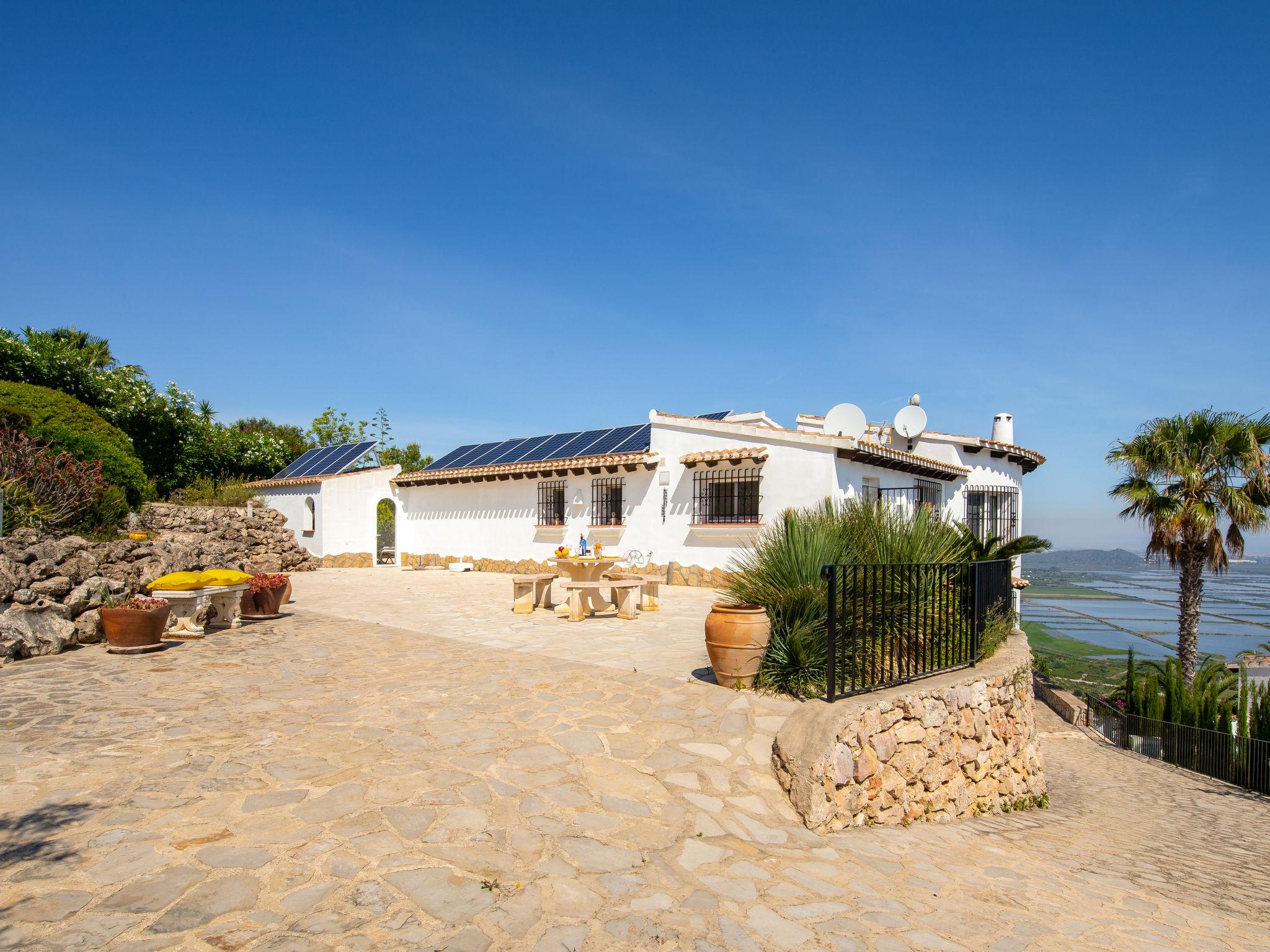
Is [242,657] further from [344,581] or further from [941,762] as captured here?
[344,581]

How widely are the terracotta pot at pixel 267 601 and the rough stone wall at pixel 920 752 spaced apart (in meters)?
7.90

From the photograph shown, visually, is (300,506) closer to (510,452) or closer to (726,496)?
(510,452)

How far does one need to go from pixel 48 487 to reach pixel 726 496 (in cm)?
1158

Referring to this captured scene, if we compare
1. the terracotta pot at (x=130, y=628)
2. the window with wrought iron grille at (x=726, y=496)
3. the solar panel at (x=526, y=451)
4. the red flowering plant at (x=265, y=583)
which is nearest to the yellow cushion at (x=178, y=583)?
the terracotta pot at (x=130, y=628)

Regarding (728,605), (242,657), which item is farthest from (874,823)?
(242,657)

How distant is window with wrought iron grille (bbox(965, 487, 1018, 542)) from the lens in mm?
18000

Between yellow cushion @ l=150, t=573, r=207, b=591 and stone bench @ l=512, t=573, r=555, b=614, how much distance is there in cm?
418

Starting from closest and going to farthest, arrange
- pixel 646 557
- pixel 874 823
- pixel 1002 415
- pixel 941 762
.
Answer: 1. pixel 874 823
2. pixel 941 762
3. pixel 646 557
4. pixel 1002 415

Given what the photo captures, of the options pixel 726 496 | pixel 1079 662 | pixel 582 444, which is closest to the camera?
pixel 726 496

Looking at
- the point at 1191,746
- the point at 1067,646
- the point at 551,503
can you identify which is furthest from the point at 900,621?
the point at 1067,646

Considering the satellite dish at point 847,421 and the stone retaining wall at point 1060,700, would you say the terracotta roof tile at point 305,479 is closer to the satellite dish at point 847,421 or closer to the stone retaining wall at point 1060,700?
the satellite dish at point 847,421

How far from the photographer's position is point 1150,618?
80.2 m

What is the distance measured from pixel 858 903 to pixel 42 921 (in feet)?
11.7

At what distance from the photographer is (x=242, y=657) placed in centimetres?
730
